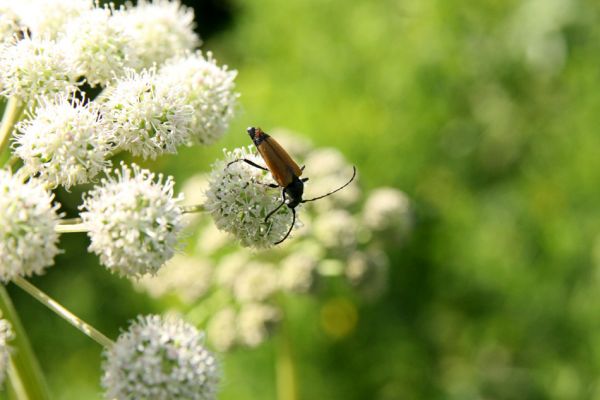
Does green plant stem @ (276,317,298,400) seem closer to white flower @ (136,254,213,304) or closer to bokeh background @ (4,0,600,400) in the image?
white flower @ (136,254,213,304)

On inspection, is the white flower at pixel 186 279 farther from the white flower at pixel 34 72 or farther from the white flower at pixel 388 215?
the white flower at pixel 34 72

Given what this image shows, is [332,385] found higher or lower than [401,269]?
lower

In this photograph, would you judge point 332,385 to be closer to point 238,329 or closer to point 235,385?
point 235,385

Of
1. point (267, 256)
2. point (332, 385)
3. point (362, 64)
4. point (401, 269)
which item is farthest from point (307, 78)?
point (267, 256)

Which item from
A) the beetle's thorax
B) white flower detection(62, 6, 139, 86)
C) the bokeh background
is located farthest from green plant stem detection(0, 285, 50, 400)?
the bokeh background

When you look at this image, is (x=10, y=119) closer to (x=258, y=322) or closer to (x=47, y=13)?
(x=47, y=13)
